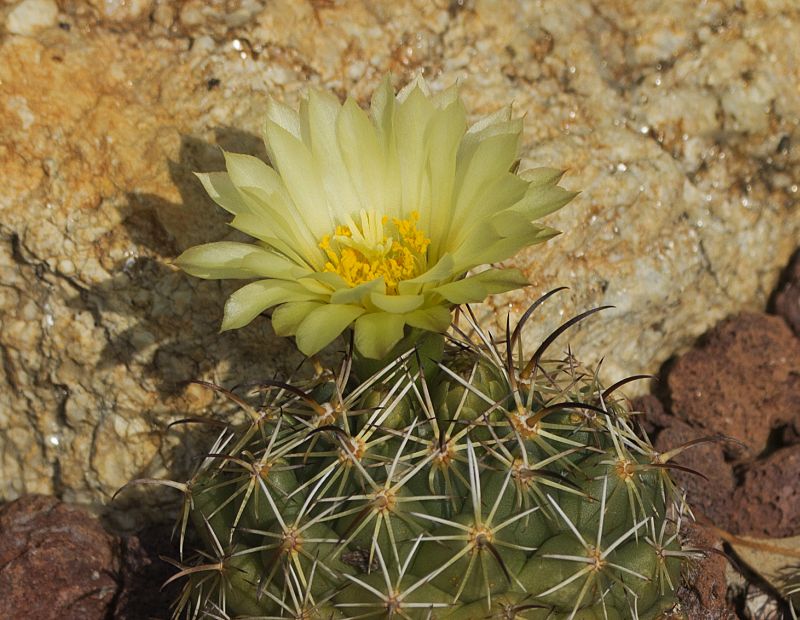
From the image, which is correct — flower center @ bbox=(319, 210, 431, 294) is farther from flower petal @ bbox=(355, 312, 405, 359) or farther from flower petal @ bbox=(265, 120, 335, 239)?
flower petal @ bbox=(355, 312, 405, 359)

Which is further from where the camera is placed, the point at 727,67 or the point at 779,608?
the point at 727,67

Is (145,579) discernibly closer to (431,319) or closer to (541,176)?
(431,319)

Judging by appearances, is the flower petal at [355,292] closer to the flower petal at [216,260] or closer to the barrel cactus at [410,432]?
the barrel cactus at [410,432]

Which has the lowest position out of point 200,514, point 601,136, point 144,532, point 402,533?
point 144,532

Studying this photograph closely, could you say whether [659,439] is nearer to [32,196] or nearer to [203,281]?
[203,281]

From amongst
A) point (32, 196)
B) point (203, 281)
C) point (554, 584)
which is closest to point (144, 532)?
point (203, 281)

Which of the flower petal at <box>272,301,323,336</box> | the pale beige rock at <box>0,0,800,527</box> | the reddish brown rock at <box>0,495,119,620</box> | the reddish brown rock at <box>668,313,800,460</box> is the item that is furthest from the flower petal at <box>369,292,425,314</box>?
the reddish brown rock at <box>668,313,800,460</box>
